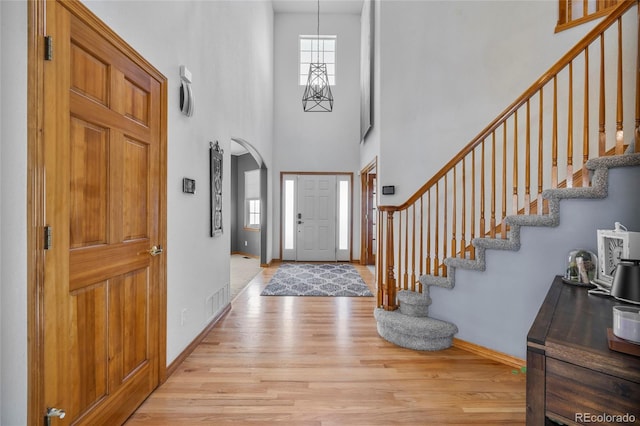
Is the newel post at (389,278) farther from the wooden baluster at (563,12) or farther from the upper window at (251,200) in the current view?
the upper window at (251,200)

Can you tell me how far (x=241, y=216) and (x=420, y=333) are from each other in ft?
20.6

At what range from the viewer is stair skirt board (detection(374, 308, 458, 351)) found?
2.67 meters

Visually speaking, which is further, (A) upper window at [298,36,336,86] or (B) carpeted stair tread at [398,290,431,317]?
(A) upper window at [298,36,336,86]

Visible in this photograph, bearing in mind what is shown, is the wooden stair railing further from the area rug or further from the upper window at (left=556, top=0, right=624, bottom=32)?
the area rug

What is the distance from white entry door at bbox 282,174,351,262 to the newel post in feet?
12.5

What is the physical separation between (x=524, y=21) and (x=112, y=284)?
15.7 feet

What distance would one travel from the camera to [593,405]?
911 millimetres

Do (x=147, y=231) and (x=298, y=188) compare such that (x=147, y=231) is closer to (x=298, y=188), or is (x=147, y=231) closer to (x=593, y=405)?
(x=593, y=405)

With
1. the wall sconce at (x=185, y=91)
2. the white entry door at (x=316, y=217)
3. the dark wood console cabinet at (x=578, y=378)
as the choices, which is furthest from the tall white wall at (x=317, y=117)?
the dark wood console cabinet at (x=578, y=378)

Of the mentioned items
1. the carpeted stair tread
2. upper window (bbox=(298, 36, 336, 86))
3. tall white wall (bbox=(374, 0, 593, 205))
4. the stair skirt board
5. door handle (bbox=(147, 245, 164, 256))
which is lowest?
the stair skirt board

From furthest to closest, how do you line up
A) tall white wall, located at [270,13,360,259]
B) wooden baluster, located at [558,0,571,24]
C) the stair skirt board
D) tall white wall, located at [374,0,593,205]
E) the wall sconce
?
tall white wall, located at [270,13,360,259], tall white wall, located at [374,0,593,205], wooden baluster, located at [558,0,571,24], the stair skirt board, the wall sconce

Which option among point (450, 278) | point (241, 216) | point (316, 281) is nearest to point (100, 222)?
point (450, 278)
